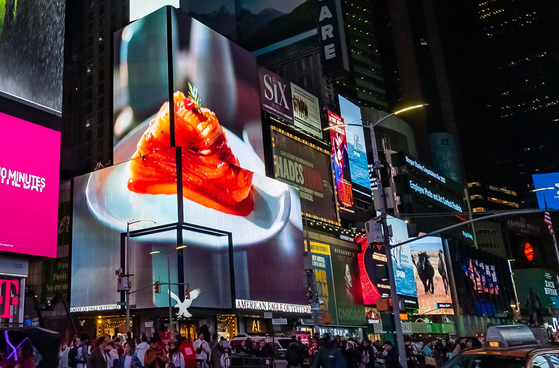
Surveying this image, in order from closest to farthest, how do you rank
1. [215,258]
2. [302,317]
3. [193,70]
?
[215,258] → [193,70] → [302,317]

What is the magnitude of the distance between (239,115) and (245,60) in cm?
750

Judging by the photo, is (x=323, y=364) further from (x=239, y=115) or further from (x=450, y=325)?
(x=450, y=325)

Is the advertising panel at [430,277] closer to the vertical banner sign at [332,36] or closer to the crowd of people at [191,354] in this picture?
the vertical banner sign at [332,36]

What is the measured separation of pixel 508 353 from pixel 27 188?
27016mm

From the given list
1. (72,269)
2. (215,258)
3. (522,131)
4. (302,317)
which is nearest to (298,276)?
(302,317)

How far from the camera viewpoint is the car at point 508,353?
8.26 m

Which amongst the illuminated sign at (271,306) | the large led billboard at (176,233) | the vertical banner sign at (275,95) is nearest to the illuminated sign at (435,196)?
the vertical banner sign at (275,95)

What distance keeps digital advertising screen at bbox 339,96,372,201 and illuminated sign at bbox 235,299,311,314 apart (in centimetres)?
2723

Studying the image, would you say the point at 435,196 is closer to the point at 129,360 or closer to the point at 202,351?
the point at 202,351

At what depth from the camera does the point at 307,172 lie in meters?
76.2

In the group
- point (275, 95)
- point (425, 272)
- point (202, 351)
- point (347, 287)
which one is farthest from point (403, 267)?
point (202, 351)

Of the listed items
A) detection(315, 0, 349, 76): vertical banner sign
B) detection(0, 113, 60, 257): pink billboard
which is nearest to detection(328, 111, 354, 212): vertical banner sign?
detection(315, 0, 349, 76): vertical banner sign

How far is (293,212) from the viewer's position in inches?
2598

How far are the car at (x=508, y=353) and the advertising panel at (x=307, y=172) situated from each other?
59902 millimetres
